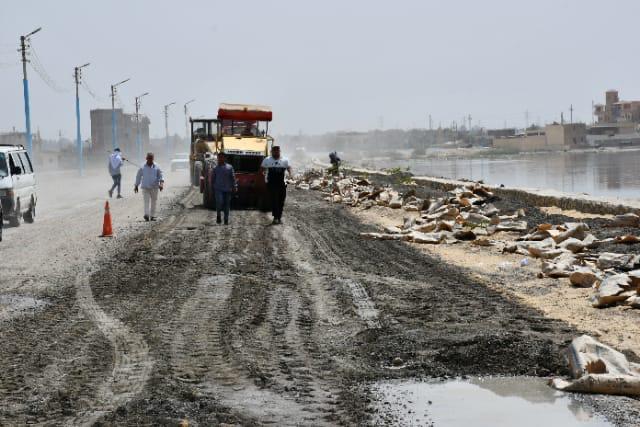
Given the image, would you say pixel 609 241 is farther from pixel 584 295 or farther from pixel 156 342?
pixel 156 342

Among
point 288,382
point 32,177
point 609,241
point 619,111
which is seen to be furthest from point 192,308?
point 619,111

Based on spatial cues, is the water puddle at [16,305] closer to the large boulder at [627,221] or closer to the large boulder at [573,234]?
the large boulder at [573,234]

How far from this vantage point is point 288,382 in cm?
694

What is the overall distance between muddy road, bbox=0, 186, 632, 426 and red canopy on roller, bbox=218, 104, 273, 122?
14.5 m

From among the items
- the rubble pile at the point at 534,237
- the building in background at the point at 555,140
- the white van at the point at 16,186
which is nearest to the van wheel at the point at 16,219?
the white van at the point at 16,186

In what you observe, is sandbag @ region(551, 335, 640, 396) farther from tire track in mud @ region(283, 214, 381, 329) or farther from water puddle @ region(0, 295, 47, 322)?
water puddle @ region(0, 295, 47, 322)

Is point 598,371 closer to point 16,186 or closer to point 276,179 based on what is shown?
point 276,179

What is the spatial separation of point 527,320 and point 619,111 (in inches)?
7516

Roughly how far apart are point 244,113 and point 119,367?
2214cm

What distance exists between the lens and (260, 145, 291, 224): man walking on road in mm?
21156

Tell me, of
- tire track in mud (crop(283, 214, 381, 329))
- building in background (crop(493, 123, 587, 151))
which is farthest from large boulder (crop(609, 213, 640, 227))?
building in background (crop(493, 123, 587, 151))

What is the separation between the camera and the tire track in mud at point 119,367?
20.3 feet


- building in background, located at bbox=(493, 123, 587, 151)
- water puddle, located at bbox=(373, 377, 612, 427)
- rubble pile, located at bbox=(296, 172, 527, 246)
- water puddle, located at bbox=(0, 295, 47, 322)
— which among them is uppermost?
building in background, located at bbox=(493, 123, 587, 151)

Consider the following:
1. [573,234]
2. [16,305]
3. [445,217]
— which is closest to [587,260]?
[573,234]
